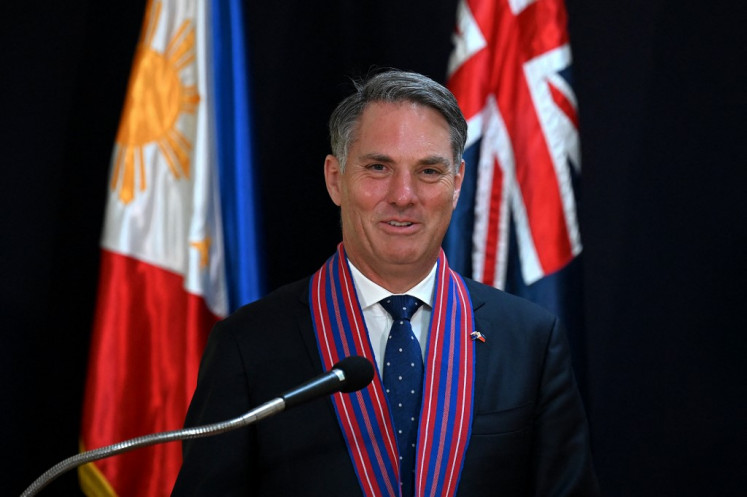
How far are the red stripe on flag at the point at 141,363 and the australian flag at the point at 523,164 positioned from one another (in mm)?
798

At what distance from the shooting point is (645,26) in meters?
2.98

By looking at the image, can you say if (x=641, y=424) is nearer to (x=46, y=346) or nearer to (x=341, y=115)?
(x=341, y=115)

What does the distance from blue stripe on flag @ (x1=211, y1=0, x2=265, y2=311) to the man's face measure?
2.90 feet

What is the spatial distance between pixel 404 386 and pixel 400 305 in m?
0.17

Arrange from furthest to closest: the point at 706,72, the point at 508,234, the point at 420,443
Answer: the point at 706,72 → the point at 508,234 → the point at 420,443

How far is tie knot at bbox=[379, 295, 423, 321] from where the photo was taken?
1.93m

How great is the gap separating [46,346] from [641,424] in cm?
185

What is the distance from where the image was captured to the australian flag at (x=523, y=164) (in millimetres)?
2691

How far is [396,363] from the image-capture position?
1.86m

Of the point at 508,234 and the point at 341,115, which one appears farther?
the point at 508,234

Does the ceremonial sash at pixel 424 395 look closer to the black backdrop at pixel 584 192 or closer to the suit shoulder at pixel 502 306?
the suit shoulder at pixel 502 306

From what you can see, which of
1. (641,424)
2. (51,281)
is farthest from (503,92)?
(51,281)

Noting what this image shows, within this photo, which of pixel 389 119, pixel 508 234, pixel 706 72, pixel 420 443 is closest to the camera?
pixel 420 443

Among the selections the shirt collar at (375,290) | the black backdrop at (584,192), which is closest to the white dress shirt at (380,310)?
the shirt collar at (375,290)
